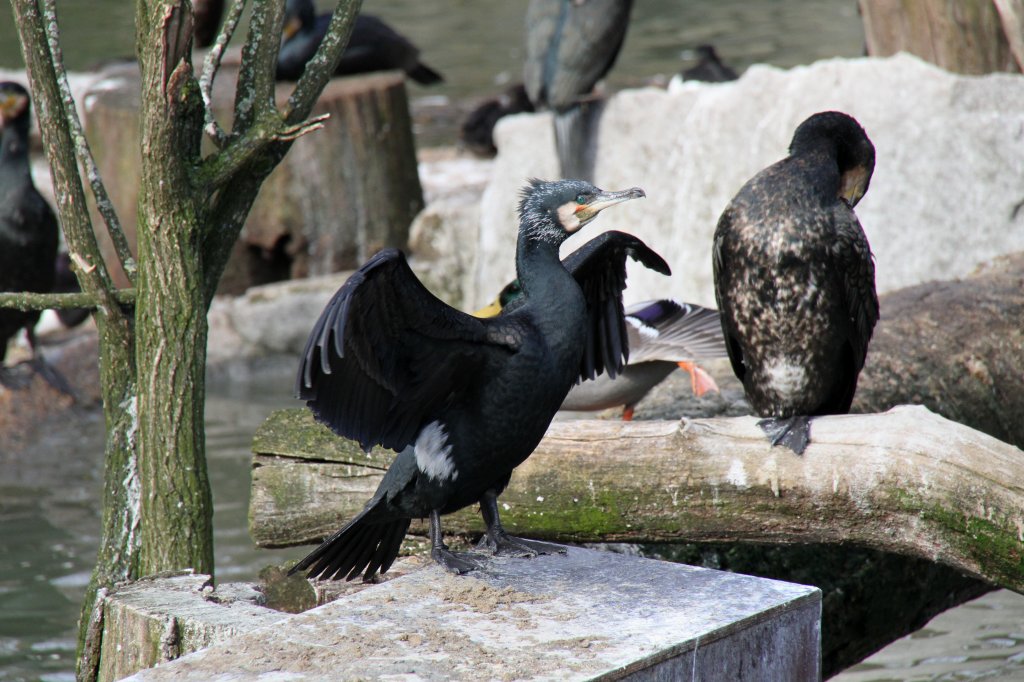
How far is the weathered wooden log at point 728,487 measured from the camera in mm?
2840

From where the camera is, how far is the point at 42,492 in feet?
20.1

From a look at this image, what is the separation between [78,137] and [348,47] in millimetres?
5805

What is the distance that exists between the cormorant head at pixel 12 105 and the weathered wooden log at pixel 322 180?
1033mm

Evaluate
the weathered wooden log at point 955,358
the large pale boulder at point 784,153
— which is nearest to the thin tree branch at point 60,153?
the weathered wooden log at point 955,358

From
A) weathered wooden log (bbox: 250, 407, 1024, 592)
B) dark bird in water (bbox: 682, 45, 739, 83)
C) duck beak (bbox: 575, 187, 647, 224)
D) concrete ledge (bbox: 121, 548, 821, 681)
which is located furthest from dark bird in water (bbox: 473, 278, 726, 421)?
dark bird in water (bbox: 682, 45, 739, 83)

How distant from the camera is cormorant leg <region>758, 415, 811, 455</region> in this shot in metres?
3.00

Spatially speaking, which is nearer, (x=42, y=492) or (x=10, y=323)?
(x=42, y=492)

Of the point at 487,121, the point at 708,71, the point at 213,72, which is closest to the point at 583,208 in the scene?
the point at 213,72

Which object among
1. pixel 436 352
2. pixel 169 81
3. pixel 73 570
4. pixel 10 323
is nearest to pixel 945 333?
pixel 436 352

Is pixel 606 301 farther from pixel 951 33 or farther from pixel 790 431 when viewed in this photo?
pixel 951 33

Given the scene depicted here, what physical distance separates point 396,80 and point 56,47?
514cm

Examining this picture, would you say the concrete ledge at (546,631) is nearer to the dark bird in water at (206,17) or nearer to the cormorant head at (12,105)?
the cormorant head at (12,105)

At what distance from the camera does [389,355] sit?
2.65 meters

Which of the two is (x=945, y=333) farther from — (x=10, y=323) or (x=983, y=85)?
(x=10, y=323)
